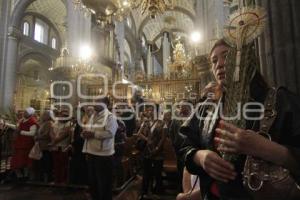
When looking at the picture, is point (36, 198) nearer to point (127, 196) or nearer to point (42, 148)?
point (42, 148)

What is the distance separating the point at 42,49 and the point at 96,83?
36.6ft

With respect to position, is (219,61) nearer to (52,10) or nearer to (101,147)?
(101,147)

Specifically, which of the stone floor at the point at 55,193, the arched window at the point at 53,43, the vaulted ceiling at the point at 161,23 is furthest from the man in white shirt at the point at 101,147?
the vaulted ceiling at the point at 161,23

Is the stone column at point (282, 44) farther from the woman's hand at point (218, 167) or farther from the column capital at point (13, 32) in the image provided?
the column capital at point (13, 32)

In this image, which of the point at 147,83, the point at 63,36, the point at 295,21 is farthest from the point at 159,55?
the point at 295,21

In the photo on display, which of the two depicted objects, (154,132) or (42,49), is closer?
(154,132)

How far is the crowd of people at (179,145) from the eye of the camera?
95cm

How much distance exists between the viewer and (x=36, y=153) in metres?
5.98

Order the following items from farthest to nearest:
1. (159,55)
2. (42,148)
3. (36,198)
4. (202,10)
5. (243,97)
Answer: (159,55), (202,10), (42,148), (36,198), (243,97)

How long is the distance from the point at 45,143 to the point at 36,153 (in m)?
0.33

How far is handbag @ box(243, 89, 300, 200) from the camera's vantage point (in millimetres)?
956

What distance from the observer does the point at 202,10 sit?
12.9m

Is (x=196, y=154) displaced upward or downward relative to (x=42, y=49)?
downward

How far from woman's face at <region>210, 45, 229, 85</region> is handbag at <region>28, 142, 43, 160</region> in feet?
18.6
